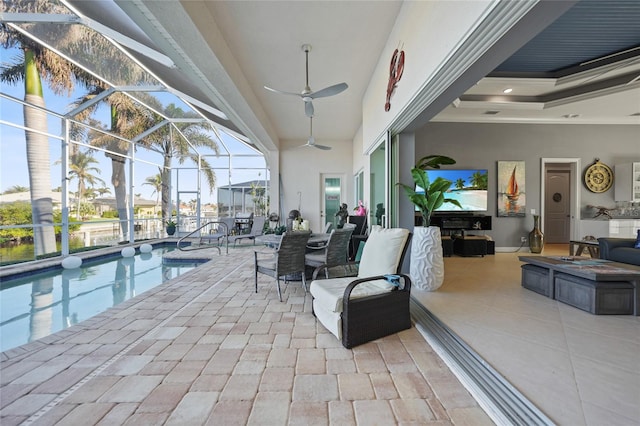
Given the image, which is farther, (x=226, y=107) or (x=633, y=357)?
(x=226, y=107)

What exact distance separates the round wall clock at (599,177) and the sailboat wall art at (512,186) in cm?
164

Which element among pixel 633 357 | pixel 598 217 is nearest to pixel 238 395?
pixel 633 357

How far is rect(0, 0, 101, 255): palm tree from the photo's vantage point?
5320 millimetres

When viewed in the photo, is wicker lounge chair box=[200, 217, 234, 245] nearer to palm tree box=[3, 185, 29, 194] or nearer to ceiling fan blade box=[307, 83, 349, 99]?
palm tree box=[3, 185, 29, 194]

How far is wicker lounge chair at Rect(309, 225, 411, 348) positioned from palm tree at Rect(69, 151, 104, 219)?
8.27 meters

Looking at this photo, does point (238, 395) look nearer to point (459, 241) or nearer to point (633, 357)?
point (633, 357)

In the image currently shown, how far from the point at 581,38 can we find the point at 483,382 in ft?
14.5

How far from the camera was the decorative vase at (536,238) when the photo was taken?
620 cm

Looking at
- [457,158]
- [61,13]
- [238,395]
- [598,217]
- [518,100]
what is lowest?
[238,395]

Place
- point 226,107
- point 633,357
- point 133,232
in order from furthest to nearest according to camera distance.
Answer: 1. point 133,232
2. point 226,107
3. point 633,357

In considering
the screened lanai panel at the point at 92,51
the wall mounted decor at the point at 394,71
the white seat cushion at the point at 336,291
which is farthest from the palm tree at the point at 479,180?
the screened lanai panel at the point at 92,51

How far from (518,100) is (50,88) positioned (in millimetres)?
10255

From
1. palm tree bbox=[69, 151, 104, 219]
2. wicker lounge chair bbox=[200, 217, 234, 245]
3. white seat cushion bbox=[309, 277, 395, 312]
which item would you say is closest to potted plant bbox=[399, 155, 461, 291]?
white seat cushion bbox=[309, 277, 395, 312]

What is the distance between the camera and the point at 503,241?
6.59 m
